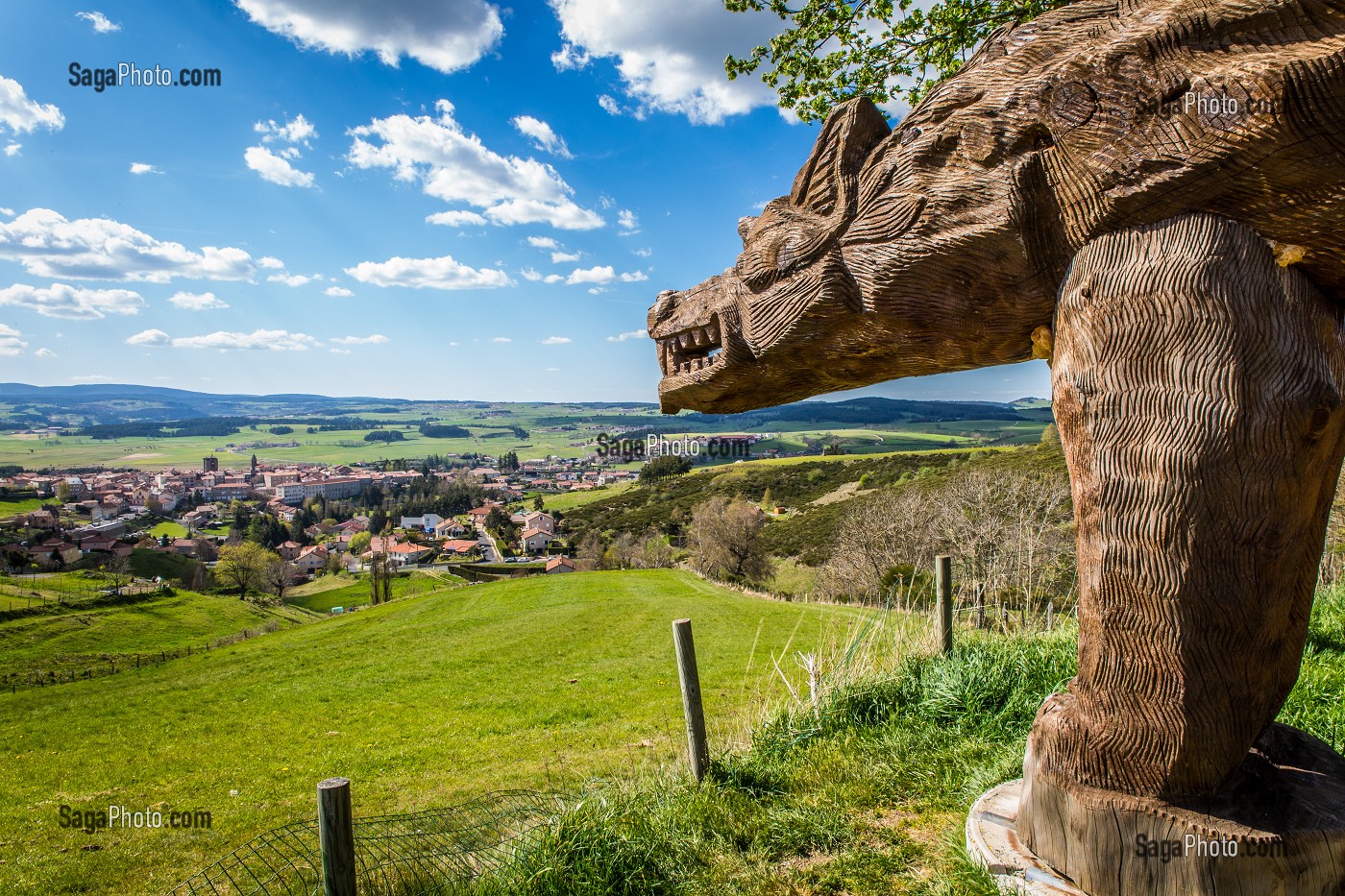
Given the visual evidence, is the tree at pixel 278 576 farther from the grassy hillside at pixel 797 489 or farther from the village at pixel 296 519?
the grassy hillside at pixel 797 489

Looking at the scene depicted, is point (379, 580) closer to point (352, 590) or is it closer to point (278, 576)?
point (352, 590)

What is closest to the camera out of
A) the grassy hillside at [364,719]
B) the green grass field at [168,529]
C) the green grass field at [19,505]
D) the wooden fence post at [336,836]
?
the wooden fence post at [336,836]

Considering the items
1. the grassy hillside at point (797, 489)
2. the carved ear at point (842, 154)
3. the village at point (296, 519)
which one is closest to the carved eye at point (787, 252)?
the carved ear at point (842, 154)

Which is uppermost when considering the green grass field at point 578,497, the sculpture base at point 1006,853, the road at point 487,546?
the sculpture base at point 1006,853

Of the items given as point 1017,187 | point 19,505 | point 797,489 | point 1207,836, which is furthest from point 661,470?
point 1207,836

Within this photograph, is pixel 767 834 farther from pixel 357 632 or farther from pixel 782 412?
pixel 782 412

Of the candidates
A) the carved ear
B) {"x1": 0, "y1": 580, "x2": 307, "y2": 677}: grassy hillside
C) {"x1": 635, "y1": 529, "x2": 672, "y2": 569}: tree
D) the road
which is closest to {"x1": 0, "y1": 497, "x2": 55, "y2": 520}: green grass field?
{"x1": 0, "y1": 580, "x2": 307, "y2": 677}: grassy hillside

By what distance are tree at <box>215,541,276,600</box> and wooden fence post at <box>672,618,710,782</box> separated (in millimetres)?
56176

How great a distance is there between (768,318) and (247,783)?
14.4 metres

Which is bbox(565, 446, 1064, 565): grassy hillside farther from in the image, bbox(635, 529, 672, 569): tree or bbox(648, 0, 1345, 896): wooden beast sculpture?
bbox(648, 0, 1345, 896): wooden beast sculpture

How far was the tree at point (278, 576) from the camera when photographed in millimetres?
54812

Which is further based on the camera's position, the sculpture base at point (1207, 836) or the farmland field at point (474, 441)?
the farmland field at point (474, 441)

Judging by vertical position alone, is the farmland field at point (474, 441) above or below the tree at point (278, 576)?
above

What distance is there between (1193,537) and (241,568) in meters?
61.6
